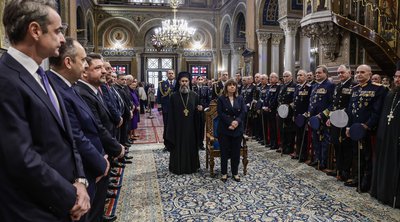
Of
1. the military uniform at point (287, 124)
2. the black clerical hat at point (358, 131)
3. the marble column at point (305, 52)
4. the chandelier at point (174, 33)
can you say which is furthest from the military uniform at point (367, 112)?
the chandelier at point (174, 33)

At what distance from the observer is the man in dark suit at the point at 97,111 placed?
2.88 meters

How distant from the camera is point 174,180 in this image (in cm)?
527

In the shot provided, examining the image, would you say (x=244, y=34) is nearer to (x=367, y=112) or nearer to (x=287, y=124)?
(x=287, y=124)

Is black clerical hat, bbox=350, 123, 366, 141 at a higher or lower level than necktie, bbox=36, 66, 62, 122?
lower

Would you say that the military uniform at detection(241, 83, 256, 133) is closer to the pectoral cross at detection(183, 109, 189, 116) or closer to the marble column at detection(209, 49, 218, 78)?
the pectoral cross at detection(183, 109, 189, 116)

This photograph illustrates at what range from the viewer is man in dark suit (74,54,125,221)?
9.45 feet

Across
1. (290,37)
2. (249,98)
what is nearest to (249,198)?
(249,98)

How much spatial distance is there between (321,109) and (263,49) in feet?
28.1

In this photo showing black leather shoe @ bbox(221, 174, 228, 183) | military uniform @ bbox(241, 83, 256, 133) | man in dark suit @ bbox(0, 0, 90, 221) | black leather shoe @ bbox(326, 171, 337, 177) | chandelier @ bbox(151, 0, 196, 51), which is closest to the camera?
man in dark suit @ bbox(0, 0, 90, 221)

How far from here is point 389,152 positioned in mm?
4035

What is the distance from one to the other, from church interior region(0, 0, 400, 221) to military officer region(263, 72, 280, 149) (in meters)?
0.42

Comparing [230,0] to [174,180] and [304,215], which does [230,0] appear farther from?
[304,215]

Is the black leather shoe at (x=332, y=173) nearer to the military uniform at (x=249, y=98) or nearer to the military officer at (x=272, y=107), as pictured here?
the military officer at (x=272, y=107)

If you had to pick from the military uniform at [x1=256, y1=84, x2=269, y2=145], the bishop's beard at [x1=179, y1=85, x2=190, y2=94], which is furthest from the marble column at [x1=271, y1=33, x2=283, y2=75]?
the bishop's beard at [x1=179, y1=85, x2=190, y2=94]
